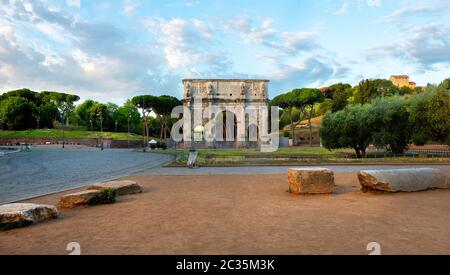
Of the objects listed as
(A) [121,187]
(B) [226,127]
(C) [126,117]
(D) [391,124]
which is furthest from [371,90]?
(C) [126,117]

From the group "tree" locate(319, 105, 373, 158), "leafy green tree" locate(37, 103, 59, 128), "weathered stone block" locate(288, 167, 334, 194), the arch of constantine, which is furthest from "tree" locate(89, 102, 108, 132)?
"weathered stone block" locate(288, 167, 334, 194)

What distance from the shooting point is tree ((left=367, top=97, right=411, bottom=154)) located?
23797 mm

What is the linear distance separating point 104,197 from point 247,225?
3.63m

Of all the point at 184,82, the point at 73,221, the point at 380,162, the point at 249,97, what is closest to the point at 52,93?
the point at 184,82

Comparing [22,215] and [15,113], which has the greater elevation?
[15,113]

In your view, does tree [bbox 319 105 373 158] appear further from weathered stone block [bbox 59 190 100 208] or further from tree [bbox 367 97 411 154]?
weathered stone block [bbox 59 190 100 208]

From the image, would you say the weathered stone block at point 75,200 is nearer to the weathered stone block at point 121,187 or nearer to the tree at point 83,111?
the weathered stone block at point 121,187

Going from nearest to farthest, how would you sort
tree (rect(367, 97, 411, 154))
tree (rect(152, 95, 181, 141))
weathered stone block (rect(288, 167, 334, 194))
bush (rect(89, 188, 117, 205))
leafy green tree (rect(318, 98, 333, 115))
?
bush (rect(89, 188, 117, 205)) → weathered stone block (rect(288, 167, 334, 194)) → tree (rect(367, 97, 411, 154)) → tree (rect(152, 95, 181, 141)) → leafy green tree (rect(318, 98, 333, 115))

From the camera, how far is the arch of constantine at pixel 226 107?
170 feet

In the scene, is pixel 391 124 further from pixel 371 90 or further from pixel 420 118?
pixel 371 90

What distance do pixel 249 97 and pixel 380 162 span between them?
36.1 meters

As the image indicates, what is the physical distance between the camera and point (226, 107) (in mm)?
53312

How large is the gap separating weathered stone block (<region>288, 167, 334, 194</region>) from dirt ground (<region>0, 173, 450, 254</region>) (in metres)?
0.33
